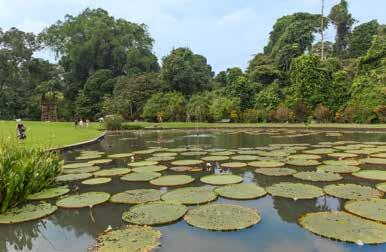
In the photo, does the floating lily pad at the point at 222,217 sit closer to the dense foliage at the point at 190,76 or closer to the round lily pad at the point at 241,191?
the round lily pad at the point at 241,191

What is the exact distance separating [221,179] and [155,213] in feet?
8.46

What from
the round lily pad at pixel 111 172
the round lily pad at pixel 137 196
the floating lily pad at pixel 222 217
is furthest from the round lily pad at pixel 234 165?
the floating lily pad at pixel 222 217

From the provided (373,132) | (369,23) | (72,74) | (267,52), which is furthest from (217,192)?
(72,74)

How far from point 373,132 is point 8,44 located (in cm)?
4481

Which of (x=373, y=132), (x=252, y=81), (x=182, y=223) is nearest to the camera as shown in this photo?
(x=182, y=223)

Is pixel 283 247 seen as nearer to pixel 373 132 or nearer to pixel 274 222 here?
pixel 274 222

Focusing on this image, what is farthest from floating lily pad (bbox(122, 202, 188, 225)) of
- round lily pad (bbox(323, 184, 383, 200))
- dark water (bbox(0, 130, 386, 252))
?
round lily pad (bbox(323, 184, 383, 200))

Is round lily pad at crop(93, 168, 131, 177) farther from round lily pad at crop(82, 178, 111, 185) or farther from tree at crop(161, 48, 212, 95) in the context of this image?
tree at crop(161, 48, 212, 95)

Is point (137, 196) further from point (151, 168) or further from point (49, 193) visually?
point (151, 168)

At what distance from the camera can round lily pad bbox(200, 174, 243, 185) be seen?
7.04 metres

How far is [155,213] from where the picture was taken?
5.04 meters

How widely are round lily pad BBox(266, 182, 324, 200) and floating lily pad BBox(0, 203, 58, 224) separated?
406 centimetres

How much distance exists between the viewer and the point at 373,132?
1800cm

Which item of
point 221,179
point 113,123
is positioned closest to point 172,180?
point 221,179
